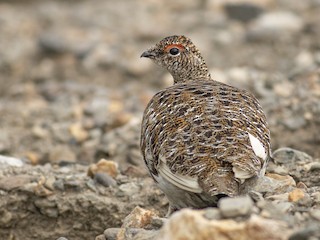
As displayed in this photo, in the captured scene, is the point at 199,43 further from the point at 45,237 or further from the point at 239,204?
the point at 239,204

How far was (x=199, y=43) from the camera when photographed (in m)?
14.9

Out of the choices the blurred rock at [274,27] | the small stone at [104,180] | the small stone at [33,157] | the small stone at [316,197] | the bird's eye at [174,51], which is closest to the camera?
the small stone at [316,197]

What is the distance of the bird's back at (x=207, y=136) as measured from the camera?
6.01 metres

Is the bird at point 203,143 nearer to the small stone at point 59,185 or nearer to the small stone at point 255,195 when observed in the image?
the small stone at point 255,195

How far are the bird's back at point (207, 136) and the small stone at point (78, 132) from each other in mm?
3681

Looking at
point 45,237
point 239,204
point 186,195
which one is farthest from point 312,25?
point 239,204

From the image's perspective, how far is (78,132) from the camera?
1102 cm

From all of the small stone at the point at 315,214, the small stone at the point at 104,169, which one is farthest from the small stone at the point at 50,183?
the small stone at the point at 315,214

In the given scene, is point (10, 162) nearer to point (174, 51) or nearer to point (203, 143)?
point (174, 51)

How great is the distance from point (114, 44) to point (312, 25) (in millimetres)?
3604

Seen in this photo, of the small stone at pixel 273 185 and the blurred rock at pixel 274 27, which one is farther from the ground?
the blurred rock at pixel 274 27

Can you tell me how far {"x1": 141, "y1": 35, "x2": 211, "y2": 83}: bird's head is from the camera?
28.6 feet

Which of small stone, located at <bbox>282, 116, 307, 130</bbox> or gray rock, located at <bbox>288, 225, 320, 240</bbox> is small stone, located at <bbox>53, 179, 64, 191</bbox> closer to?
small stone, located at <bbox>282, 116, 307, 130</bbox>

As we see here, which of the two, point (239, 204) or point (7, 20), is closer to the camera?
point (239, 204)
